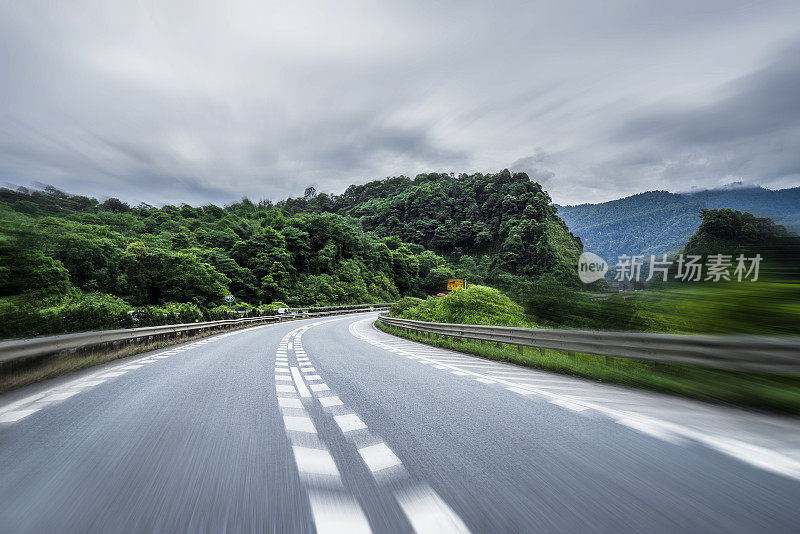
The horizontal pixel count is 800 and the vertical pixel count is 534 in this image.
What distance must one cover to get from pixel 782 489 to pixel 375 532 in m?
2.41

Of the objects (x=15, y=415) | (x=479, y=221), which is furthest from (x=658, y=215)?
(x=15, y=415)

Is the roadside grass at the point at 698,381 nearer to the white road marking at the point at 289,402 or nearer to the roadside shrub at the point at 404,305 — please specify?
the white road marking at the point at 289,402

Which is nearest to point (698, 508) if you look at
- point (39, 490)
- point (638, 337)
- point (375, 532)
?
point (375, 532)

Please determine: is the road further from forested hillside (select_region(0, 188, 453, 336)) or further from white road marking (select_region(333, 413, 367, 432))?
forested hillside (select_region(0, 188, 453, 336))

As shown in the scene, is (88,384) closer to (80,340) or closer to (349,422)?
(80,340)

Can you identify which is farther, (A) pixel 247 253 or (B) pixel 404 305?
A: (A) pixel 247 253

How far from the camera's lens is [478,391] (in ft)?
17.0

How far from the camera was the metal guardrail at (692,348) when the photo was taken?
407 centimetres

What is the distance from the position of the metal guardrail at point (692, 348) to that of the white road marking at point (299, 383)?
15.8ft

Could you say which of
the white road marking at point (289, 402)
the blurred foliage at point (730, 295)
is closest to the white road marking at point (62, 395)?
the white road marking at point (289, 402)

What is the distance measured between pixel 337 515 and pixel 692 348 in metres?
4.97

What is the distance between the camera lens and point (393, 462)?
108 inches

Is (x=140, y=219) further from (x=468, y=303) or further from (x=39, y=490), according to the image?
(x=39, y=490)

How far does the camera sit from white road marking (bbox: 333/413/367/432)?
361 cm
